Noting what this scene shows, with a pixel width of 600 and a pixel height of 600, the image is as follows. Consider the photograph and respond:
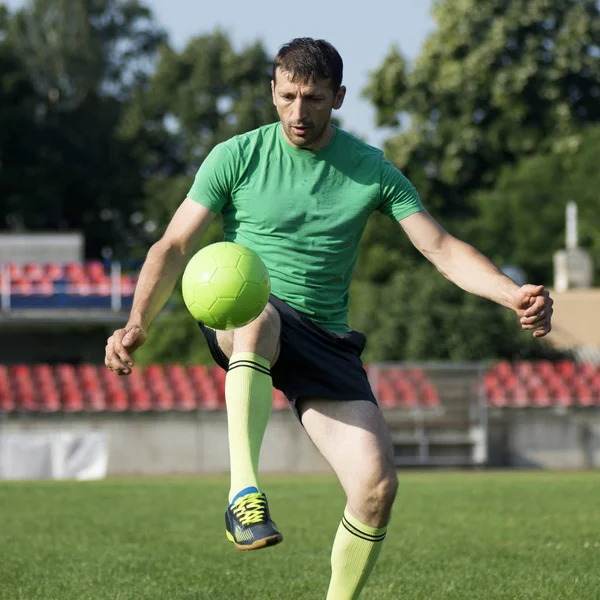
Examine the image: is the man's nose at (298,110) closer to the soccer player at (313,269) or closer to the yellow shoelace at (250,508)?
the soccer player at (313,269)

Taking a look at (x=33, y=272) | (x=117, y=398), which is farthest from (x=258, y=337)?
(x=33, y=272)

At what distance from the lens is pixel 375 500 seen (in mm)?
5492

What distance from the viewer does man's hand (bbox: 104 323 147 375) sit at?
16.4 ft

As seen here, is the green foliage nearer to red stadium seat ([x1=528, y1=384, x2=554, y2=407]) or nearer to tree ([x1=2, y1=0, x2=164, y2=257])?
red stadium seat ([x1=528, y1=384, x2=554, y2=407])

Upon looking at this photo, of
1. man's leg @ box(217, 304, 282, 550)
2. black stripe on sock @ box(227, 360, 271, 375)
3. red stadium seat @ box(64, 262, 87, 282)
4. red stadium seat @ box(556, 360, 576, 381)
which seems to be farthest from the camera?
red stadium seat @ box(64, 262, 87, 282)

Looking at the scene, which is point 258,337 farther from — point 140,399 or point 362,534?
point 140,399

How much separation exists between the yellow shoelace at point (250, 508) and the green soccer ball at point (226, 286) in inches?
27.4

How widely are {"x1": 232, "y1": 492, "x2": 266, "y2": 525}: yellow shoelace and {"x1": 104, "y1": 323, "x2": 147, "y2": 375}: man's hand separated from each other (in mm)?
668

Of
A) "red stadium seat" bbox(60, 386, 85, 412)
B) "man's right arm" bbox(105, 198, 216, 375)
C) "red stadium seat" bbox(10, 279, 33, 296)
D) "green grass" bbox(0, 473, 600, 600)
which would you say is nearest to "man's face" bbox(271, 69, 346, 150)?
"man's right arm" bbox(105, 198, 216, 375)

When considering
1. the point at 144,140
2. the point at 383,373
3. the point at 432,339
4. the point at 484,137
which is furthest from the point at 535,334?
the point at 144,140

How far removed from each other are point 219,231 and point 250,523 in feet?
95.2

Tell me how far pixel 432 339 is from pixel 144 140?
33300 mm

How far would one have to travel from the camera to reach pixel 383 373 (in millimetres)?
23422

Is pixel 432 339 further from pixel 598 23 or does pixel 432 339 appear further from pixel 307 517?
pixel 598 23
